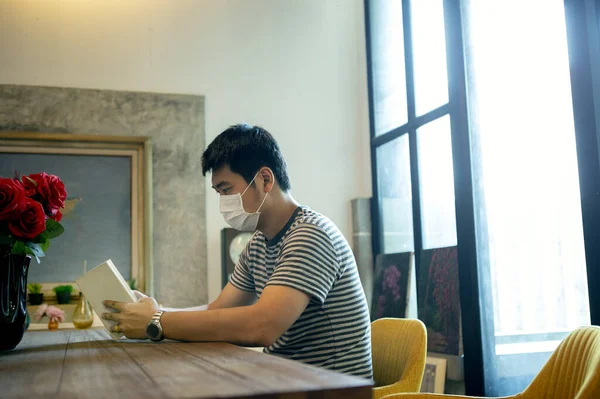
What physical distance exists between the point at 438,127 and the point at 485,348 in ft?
4.33

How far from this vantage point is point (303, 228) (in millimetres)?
1771

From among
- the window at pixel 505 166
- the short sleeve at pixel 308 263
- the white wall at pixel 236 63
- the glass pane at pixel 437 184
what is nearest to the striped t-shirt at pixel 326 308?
the short sleeve at pixel 308 263

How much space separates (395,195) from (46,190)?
117 inches

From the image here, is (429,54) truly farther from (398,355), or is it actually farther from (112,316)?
(112,316)

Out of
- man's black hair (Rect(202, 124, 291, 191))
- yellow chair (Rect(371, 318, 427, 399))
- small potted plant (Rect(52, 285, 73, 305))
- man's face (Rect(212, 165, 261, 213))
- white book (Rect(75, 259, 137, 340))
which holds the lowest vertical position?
yellow chair (Rect(371, 318, 427, 399))

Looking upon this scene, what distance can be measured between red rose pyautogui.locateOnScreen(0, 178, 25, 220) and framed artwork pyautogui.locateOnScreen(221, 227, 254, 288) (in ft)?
8.18

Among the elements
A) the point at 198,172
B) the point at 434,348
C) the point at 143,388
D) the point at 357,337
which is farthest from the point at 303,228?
the point at 198,172

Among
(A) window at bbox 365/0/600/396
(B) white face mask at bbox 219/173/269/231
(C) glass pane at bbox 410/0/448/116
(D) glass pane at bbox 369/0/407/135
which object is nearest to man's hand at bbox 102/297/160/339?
(B) white face mask at bbox 219/173/269/231

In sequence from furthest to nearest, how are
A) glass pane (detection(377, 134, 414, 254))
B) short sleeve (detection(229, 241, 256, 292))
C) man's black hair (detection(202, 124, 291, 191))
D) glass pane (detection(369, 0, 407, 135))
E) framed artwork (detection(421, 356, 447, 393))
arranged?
glass pane (detection(369, 0, 407, 135))
glass pane (detection(377, 134, 414, 254))
framed artwork (detection(421, 356, 447, 393))
short sleeve (detection(229, 241, 256, 292))
man's black hair (detection(202, 124, 291, 191))

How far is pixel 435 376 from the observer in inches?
139

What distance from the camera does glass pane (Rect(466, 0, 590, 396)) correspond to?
2.85 m

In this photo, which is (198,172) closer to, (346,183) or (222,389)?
(346,183)

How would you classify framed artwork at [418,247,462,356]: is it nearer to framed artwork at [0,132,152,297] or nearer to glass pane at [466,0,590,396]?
glass pane at [466,0,590,396]

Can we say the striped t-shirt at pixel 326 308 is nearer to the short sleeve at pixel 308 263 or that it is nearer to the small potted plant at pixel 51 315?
the short sleeve at pixel 308 263
